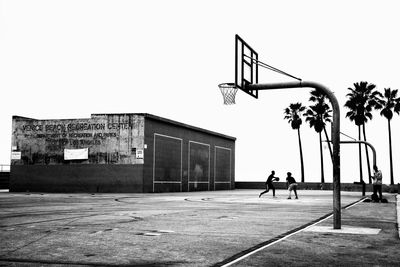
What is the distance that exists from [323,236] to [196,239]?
297 centimetres

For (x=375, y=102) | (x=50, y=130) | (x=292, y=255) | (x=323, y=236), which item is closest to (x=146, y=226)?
(x=323, y=236)

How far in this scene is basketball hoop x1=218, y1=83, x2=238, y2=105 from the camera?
57.8 ft

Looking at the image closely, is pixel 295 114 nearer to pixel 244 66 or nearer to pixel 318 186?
pixel 318 186

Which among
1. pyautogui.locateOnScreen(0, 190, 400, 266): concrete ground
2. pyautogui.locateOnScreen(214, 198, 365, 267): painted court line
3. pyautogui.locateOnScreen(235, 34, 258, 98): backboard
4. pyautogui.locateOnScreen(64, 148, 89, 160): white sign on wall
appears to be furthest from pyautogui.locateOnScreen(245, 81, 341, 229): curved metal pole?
pyautogui.locateOnScreen(64, 148, 89, 160): white sign on wall

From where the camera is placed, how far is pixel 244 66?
15172 millimetres

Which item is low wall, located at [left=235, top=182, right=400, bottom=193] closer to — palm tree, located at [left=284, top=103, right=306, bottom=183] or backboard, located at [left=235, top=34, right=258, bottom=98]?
palm tree, located at [left=284, top=103, right=306, bottom=183]

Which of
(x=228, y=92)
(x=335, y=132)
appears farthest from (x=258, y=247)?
(x=228, y=92)

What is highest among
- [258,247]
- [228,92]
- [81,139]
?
[81,139]

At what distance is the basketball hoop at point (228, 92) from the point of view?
17.6m

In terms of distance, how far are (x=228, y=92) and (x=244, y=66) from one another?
111 inches

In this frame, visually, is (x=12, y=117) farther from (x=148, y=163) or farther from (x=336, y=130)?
(x=336, y=130)

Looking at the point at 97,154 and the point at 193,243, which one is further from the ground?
the point at 97,154

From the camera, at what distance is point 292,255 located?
8555mm

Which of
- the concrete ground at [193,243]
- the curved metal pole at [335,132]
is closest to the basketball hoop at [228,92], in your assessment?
the curved metal pole at [335,132]
